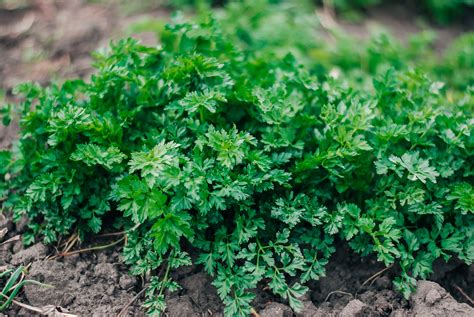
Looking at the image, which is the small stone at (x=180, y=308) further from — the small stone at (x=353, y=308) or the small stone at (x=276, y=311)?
the small stone at (x=353, y=308)

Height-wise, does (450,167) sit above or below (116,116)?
below

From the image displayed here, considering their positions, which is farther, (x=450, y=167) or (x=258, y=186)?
(x=450, y=167)

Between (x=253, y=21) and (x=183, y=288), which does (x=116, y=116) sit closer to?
(x=183, y=288)

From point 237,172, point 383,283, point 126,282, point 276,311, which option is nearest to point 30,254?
point 126,282

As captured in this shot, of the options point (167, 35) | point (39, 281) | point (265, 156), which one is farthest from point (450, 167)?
point (39, 281)

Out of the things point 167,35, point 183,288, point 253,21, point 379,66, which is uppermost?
point 167,35

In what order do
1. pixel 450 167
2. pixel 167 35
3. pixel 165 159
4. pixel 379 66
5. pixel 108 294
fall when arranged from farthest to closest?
pixel 379 66 → pixel 167 35 → pixel 450 167 → pixel 108 294 → pixel 165 159

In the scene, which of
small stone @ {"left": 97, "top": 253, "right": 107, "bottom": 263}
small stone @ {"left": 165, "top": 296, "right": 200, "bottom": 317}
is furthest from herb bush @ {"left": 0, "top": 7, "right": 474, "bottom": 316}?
small stone @ {"left": 97, "top": 253, "right": 107, "bottom": 263}
